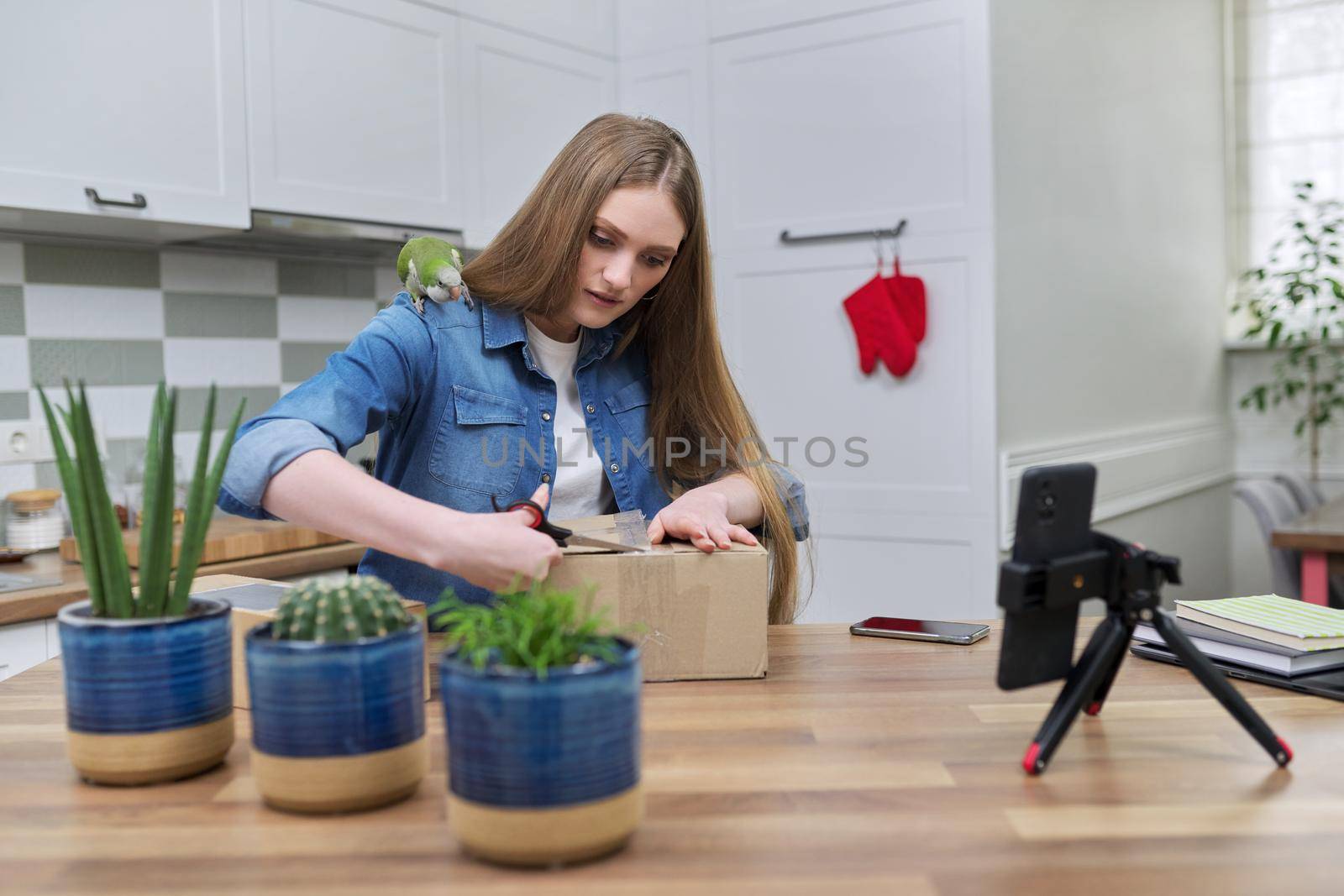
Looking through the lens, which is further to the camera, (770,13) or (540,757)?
(770,13)

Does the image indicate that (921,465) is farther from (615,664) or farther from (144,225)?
(615,664)

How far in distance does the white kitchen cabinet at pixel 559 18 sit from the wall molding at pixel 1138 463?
5.81 ft

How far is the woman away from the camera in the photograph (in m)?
1.54

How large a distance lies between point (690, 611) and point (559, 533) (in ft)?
0.54

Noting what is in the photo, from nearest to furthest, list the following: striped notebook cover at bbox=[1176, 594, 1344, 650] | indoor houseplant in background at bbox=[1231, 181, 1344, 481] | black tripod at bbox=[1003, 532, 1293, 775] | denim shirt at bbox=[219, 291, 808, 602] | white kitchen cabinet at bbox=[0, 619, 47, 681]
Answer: black tripod at bbox=[1003, 532, 1293, 775]
striped notebook cover at bbox=[1176, 594, 1344, 650]
denim shirt at bbox=[219, 291, 808, 602]
white kitchen cabinet at bbox=[0, 619, 47, 681]
indoor houseplant in background at bbox=[1231, 181, 1344, 481]

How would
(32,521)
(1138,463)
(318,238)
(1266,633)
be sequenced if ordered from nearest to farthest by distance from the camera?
(1266,633) → (32,521) → (318,238) → (1138,463)

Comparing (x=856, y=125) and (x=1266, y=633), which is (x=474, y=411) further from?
(x=856, y=125)

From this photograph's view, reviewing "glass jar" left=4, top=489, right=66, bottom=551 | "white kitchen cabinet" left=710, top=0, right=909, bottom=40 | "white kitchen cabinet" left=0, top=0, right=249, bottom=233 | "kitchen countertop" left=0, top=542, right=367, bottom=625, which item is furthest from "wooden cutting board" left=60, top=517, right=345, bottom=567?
"white kitchen cabinet" left=710, top=0, right=909, bottom=40

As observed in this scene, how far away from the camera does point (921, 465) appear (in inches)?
128

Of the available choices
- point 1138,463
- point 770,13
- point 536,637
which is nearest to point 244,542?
point 536,637

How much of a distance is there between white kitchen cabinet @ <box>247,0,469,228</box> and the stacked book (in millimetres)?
2135

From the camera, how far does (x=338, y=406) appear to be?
1386 millimetres

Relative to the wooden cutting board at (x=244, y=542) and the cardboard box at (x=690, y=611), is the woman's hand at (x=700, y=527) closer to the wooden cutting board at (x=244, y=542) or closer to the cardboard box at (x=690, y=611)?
the cardboard box at (x=690, y=611)

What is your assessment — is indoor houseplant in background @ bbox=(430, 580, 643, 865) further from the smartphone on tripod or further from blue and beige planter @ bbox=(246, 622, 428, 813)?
the smartphone on tripod
